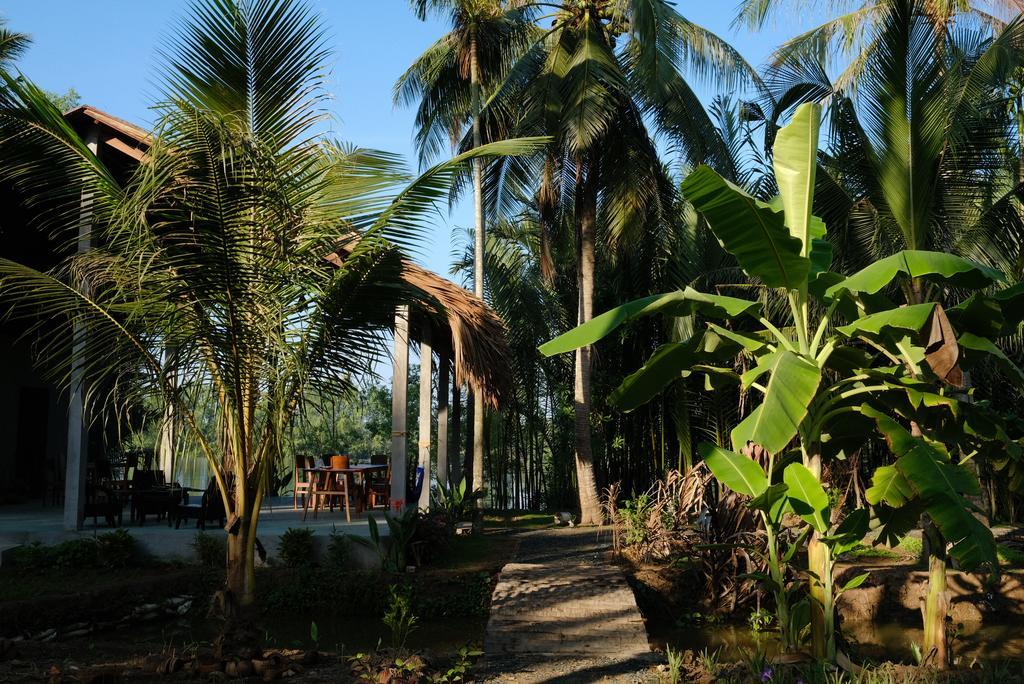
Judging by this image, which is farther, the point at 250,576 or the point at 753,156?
the point at 753,156

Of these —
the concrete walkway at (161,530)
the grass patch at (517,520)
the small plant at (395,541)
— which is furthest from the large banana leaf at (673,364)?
the grass patch at (517,520)

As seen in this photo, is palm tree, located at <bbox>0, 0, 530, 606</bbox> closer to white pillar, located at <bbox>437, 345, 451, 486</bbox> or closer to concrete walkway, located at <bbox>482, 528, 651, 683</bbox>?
concrete walkway, located at <bbox>482, 528, 651, 683</bbox>

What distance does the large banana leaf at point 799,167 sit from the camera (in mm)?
5285

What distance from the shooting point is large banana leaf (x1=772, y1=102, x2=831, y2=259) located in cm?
529

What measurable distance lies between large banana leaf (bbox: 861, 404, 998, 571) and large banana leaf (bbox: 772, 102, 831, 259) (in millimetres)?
1345

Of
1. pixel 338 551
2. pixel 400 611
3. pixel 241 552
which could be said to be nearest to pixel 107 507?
pixel 338 551

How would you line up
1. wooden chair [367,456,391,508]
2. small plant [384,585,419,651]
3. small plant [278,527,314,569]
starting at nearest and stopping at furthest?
small plant [384,585,419,651] < small plant [278,527,314,569] < wooden chair [367,456,391,508]

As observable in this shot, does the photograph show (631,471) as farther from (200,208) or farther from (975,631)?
(200,208)

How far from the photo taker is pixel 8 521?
10586mm

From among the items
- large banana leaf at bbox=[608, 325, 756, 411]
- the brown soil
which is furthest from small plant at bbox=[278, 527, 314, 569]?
large banana leaf at bbox=[608, 325, 756, 411]

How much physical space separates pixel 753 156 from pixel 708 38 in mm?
3807

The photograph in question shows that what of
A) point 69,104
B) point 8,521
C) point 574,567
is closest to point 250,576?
point 574,567

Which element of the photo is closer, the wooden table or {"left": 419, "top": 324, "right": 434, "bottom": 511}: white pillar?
the wooden table

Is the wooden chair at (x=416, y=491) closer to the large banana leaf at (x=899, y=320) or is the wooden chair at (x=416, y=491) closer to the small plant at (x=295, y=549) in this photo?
the small plant at (x=295, y=549)
